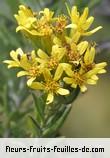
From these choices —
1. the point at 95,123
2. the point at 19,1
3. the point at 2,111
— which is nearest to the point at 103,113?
the point at 95,123

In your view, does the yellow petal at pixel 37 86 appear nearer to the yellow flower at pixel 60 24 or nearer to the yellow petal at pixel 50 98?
the yellow petal at pixel 50 98

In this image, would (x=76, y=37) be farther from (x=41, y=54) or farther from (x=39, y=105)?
(x=39, y=105)

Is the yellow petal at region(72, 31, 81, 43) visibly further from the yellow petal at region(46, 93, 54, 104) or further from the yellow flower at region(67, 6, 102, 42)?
the yellow petal at region(46, 93, 54, 104)

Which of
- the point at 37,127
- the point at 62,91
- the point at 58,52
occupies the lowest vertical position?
the point at 37,127

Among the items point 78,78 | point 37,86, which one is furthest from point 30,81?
point 78,78

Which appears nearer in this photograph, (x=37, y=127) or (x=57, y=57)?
(x=57, y=57)

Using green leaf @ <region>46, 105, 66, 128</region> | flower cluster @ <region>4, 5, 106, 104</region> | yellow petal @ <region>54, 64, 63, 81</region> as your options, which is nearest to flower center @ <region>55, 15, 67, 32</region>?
flower cluster @ <region>4, 5, 106, 104</region>

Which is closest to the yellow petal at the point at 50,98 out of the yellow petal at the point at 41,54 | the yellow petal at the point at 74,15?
the yellow petal at the point at 41,54

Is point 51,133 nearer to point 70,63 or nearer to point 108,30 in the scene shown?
point 70,63
